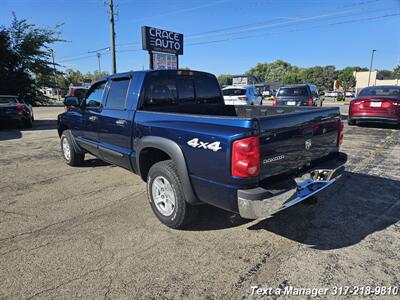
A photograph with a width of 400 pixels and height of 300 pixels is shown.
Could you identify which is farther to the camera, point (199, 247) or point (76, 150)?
point (76, 150)

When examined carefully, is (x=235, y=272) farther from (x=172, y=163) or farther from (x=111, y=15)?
(x=111, y=15)

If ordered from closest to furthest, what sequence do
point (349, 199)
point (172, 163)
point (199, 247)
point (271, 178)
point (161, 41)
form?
point (271, 178) → point (199, 247) → point (172, 163) → point (349, 199) → point (161, 41)

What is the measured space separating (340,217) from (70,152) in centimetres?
514

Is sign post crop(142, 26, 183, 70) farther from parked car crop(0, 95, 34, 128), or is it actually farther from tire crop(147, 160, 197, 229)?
tire crop(147, 160, 197, 229)

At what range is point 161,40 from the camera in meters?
16.0

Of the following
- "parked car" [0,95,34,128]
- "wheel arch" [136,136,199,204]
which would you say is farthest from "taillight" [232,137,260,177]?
"parked car" [0,95,34,128]

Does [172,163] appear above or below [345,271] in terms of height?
above

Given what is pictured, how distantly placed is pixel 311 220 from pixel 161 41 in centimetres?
1442

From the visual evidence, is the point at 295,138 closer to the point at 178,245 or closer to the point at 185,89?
the point at 178,245

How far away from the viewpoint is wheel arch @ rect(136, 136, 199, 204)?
10.3ft

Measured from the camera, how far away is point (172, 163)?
3.42 m

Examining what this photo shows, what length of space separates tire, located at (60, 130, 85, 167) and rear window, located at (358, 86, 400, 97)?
33.1 ft

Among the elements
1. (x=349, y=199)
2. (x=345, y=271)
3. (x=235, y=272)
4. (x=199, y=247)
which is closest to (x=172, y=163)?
(x=199, y=247)

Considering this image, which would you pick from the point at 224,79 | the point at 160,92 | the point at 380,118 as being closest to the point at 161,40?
the point at 380,118
